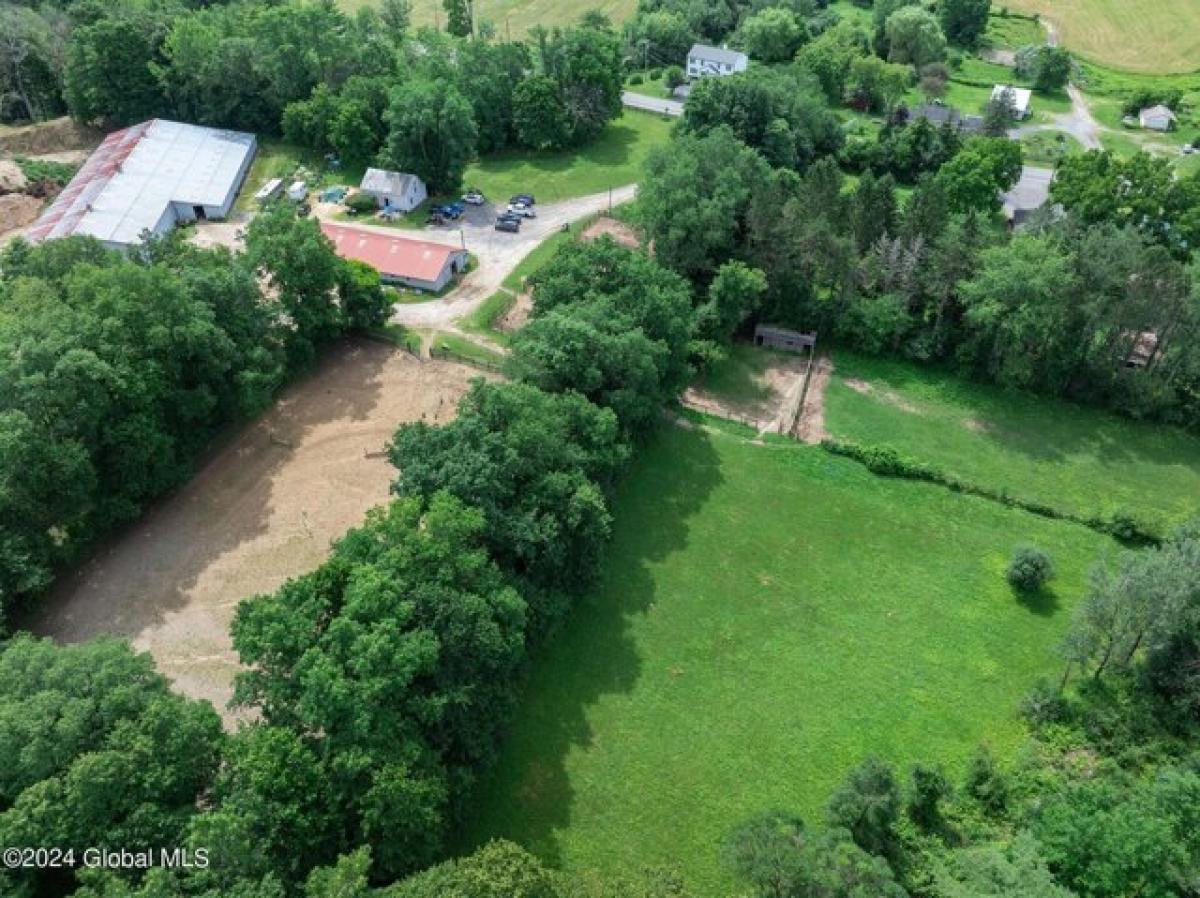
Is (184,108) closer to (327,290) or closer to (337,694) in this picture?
(327,290)

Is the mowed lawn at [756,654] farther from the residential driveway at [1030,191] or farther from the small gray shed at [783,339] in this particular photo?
the residential driveway at [1030,191]

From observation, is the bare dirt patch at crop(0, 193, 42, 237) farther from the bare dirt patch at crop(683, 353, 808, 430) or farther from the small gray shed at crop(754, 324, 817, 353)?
the small gray shed at crop(754, 324, 817, 353)

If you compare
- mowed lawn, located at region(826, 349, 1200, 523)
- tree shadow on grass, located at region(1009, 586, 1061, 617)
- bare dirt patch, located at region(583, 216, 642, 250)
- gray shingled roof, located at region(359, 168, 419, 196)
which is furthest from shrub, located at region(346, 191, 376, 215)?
tree shadow on grass, located at region(1009, 586, 1061, 617)

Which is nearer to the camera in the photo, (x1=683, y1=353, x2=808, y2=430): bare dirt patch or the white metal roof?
(x1=683, y1=353, x2=808, y2=430): bare dirt patch

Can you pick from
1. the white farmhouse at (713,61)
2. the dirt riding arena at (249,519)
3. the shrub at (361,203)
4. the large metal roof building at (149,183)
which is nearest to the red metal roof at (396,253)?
the shrub at (361,203)

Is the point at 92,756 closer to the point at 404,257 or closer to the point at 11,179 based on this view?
the point at 404,257

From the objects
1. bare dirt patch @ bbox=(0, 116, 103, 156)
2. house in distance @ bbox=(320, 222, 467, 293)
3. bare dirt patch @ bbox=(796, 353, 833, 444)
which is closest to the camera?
bare dirt patch @ bbox=(796, 353, 833, 444)

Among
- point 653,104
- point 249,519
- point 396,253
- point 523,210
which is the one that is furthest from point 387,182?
point 249,519
